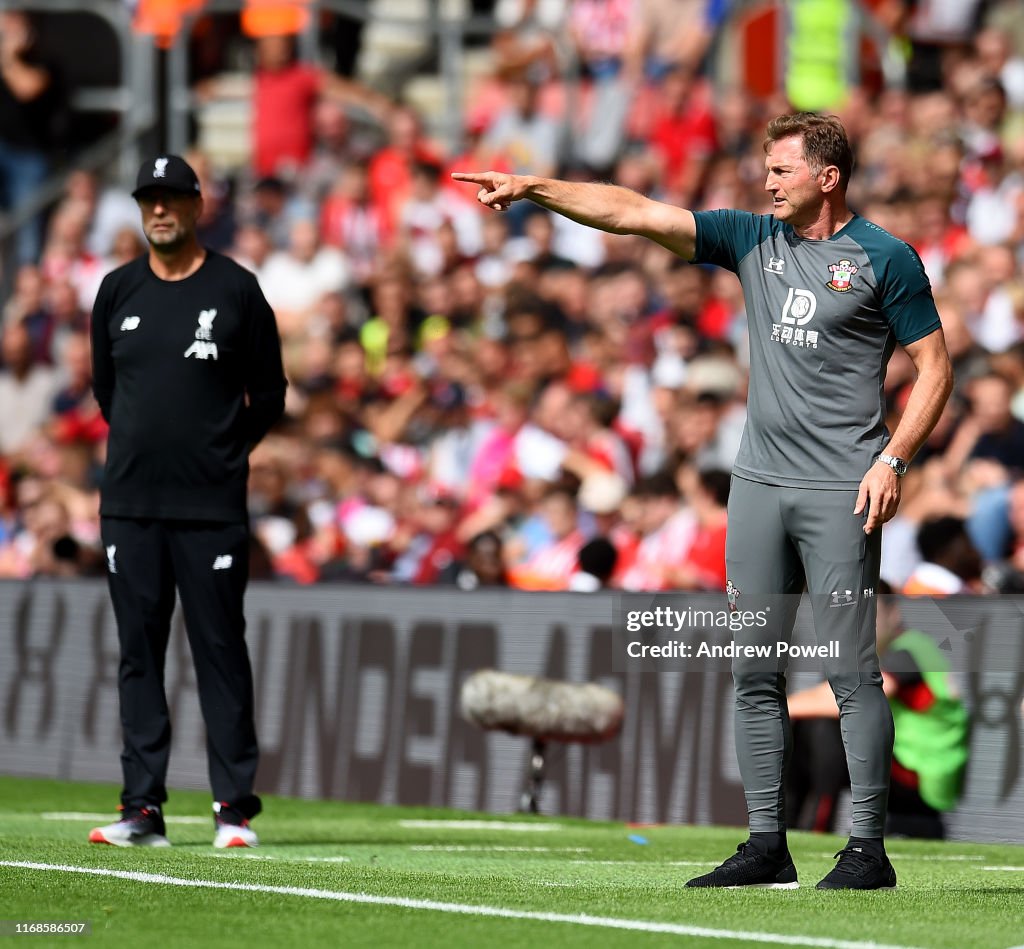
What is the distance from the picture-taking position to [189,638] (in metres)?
8.05

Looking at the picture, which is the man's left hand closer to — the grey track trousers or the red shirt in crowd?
the grey track trousers

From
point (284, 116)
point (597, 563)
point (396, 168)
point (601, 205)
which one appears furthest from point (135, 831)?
point (284, 116)

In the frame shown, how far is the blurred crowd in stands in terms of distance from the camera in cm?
1248

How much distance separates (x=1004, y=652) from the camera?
9766 mm

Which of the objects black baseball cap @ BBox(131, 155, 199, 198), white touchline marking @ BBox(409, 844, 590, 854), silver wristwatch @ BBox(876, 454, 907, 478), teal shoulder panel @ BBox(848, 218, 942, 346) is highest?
black baseball cap @ BBox(131, 155, 199, 198)

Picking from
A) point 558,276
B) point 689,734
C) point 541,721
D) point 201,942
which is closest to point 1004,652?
point 689,734

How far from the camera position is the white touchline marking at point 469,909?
214 inches

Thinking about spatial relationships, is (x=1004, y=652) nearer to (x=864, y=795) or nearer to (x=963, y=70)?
(x=864, y=795)

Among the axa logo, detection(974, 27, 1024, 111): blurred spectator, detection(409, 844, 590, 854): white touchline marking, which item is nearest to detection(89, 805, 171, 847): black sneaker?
detection(409, 844, 590, 854): white touchline marking

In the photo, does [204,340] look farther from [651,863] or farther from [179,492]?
[651,863]

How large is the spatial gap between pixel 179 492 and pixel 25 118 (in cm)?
1338

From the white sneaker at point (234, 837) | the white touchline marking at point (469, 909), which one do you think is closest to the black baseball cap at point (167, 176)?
the white sneaker at point (234, 837)

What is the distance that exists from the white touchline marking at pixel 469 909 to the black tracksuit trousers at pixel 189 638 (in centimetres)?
103

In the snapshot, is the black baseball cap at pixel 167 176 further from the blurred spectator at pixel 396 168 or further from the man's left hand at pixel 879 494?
the blurred spectator at pixel 396 168
